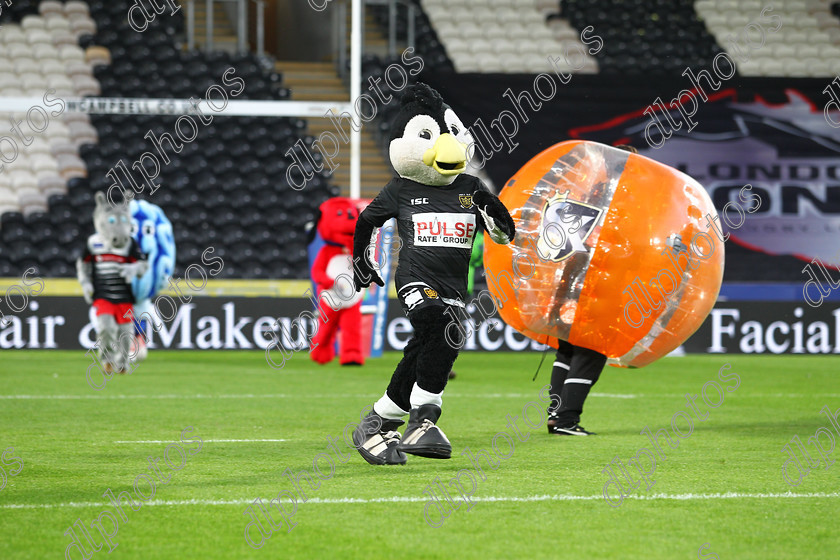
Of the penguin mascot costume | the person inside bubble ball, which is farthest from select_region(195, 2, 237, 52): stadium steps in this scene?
the penguin mascot costume

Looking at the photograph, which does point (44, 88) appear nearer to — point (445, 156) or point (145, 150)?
point (145, 150)

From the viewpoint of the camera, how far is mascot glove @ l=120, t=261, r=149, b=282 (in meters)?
10.7

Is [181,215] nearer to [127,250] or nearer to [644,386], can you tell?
[127,250]

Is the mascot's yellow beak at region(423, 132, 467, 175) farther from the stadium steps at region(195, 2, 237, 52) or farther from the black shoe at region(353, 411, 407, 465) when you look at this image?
the stadium steps at region(195, 2, 237, 52)

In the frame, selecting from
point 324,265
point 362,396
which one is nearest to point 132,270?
point 324,265

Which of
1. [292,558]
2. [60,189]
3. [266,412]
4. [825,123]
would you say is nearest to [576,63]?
[825,123]

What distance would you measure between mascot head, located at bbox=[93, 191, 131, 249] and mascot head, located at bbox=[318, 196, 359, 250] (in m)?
2.16

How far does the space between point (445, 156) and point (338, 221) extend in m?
6.69

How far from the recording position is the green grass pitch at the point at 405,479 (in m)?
3.75

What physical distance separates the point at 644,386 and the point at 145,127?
32.5 ft

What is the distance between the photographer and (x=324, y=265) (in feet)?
40.2

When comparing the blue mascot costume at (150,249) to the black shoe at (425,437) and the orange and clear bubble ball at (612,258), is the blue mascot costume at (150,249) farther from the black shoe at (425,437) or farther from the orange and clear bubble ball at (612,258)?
the black shoe at (425,437)

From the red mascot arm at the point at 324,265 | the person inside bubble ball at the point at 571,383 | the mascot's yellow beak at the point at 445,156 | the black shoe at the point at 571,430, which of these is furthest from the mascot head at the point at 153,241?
the mascot's yellow beak at the point at 445,156

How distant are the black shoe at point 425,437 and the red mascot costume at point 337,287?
21.8 feet
